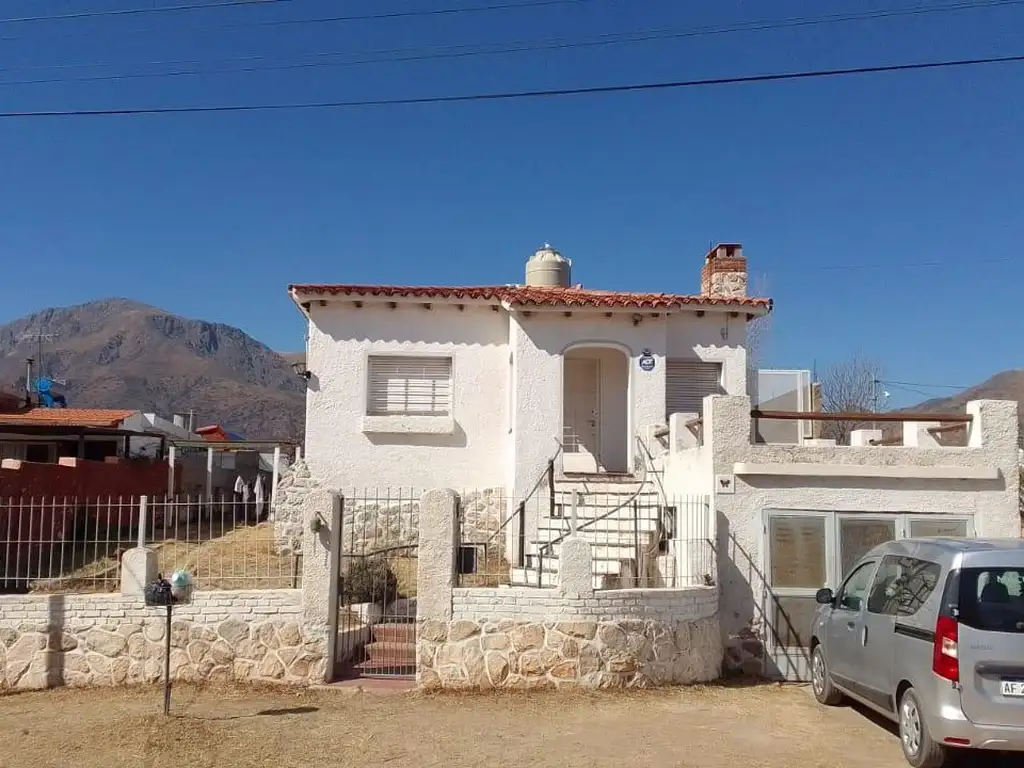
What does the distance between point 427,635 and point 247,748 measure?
97.0 inches

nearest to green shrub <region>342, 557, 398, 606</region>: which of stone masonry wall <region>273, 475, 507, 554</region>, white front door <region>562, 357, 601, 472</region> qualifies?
stone masonry wall <region>273, 475, 507, 554</region>

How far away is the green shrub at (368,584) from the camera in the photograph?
12.0 m

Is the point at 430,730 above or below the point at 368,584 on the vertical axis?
below

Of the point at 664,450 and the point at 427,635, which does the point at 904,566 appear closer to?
the point at 427,635

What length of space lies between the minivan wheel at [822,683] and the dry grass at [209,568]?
5.85m

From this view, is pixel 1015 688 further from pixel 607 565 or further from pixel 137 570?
pixel 137 570

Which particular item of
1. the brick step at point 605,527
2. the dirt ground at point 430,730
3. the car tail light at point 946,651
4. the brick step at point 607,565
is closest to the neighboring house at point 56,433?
the dirt ground at point 430,730

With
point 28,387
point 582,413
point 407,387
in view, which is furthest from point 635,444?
point 28,387

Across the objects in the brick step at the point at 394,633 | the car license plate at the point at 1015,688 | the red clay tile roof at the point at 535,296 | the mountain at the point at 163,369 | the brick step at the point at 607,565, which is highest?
the mountain at the point at 163,369

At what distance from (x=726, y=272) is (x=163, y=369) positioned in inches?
5828

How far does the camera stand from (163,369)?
493 feet

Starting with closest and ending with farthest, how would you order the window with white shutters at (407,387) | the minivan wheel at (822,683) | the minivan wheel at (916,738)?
the minivan wheel at (916,738) < the minivan wheel at (822,683) < the window with white shutters at (407,387)

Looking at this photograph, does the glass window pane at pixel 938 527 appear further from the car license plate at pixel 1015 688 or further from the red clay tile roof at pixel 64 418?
the red clay tile roof at pixel 64 418

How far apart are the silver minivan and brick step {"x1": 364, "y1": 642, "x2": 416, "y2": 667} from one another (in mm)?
4967
